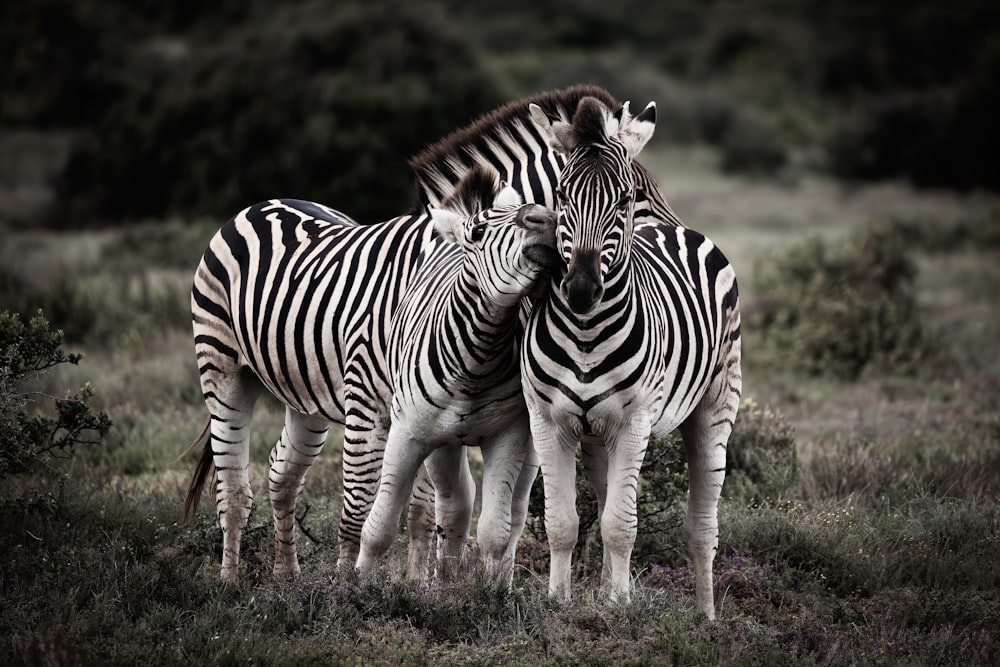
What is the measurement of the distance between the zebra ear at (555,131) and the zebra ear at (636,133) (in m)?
0.24

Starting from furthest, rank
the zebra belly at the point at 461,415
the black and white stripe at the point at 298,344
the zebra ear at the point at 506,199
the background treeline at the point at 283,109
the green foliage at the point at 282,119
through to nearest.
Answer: the background treeline at the point at 283,109 → the green foliage at the point at 282,119 → the black and white stripe at the point at 298,344 → the zebra belly at the point at 461,415 → the zebra ear at the point at 506,199

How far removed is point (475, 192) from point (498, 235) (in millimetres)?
502

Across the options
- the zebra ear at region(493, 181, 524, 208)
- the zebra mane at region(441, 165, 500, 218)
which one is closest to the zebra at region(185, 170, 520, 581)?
the zebra mane at region(441, 165, 500, 218)

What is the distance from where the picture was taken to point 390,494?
225 inches

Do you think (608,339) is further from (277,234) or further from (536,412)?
(277,234)

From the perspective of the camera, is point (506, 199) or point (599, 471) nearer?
point (506, 199)

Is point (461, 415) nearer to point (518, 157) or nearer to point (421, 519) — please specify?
point (421, 519)

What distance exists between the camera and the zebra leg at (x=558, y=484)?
17.1ft

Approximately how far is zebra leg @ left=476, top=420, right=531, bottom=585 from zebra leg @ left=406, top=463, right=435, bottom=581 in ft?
3.07

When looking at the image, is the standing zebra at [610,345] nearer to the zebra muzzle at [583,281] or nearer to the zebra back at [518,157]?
the zebra muzzle at [583,281]

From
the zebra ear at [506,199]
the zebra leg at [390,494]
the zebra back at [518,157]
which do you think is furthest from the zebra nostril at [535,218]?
the zebra leg at [390,494]

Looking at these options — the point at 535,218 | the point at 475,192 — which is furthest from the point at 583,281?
the point at 475,192

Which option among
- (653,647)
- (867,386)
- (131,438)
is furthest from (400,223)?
(867,386)

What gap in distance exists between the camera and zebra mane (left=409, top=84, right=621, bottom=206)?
242 inches
